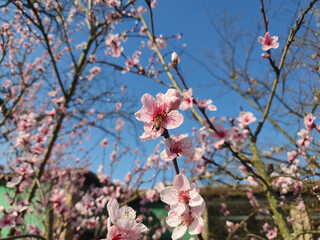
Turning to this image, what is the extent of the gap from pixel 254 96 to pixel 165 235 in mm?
5584

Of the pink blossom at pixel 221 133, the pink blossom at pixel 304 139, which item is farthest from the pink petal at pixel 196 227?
the pink blossom at pixel 304 139

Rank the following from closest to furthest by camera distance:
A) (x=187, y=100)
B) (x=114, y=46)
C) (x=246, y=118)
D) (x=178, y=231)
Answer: (x=178, y=231) → (x=187, y=100) → (x=246, y=118) → (x=114, y=46)

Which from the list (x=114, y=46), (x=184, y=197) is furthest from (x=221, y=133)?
(x=114, y=46)

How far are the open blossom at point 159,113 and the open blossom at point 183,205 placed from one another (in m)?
0.19

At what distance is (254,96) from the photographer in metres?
4.85

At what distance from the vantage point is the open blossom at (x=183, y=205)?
80 cm

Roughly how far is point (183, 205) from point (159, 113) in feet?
1.20

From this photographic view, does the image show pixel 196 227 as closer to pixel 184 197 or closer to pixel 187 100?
pixel 184 197

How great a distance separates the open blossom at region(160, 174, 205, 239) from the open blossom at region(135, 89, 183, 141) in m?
0.19

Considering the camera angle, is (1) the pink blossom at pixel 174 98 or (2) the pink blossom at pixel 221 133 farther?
(2) the pink blossom at pixel 221 133

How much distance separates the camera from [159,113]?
2.85ft

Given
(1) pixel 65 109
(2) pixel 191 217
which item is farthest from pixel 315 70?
(1) pixel 65 109

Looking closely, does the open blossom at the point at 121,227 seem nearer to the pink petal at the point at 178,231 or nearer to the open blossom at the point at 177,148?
the pink petal at the point at 178,231

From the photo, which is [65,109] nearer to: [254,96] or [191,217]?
[254,96]
